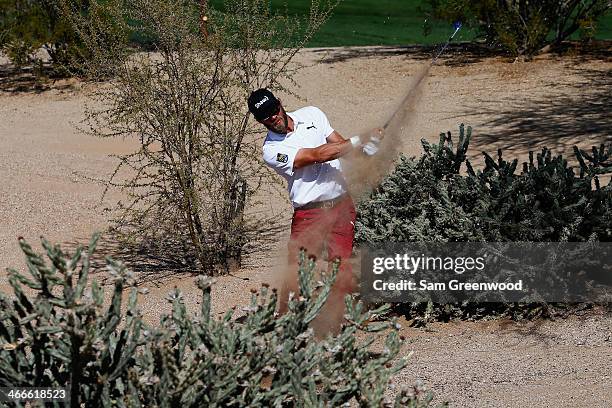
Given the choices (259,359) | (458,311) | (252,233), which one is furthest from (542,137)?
(259,359)

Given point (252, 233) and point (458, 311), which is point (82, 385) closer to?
point (458, 311)

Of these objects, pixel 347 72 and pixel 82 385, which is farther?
pixel 347 72

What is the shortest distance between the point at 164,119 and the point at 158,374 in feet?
16.5

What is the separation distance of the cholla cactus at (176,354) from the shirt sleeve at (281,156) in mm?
2778

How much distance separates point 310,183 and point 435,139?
6614 mm

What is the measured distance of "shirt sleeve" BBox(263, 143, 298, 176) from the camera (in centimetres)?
689

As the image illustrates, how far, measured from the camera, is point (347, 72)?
18469 millimetres

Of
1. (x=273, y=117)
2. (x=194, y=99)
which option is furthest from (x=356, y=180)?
(x=194, y=99)

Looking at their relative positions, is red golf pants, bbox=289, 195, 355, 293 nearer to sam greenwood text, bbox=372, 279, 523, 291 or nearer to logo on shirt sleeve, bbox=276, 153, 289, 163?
logo on shirt sleeve, bbox=276, 153, 289, 163

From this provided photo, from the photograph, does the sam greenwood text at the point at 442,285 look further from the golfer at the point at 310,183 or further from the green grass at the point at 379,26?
the green grass at the point at 379,26

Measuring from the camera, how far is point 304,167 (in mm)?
6941

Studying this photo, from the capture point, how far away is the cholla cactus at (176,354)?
147 inches

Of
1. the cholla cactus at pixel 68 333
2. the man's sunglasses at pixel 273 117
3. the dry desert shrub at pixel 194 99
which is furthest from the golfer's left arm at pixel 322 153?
the cholla cactus at pixel 68 333

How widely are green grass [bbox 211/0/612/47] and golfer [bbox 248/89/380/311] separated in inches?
491
